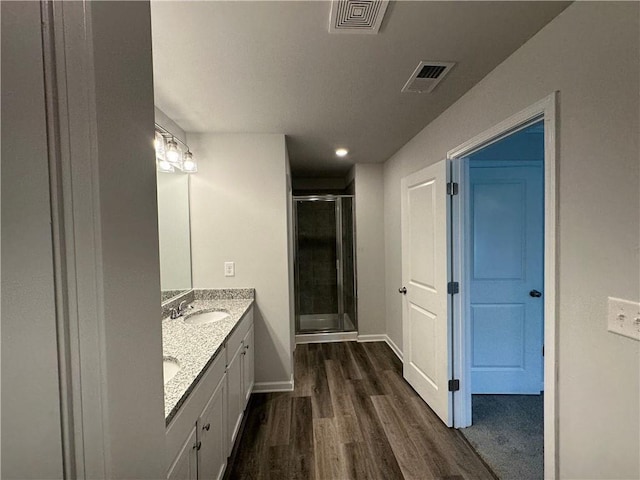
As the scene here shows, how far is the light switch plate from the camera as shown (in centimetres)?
99

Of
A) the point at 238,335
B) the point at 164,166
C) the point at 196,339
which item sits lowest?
the point at 238,335

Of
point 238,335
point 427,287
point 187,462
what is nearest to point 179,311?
point 238,335

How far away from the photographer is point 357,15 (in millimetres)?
1212

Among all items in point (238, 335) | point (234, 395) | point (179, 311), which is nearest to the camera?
point (234, 395)

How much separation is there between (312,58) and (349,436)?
2443 millimetres

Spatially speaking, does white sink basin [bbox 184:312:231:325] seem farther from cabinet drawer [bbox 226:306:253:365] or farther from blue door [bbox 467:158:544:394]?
blue door [bbox 467:158:544:394]

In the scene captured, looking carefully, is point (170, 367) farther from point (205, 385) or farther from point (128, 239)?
point (128, 239)

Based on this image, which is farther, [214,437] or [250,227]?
[250,227]

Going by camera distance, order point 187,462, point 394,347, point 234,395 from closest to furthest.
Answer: point 187,462 → point 234,395 → point 394,347

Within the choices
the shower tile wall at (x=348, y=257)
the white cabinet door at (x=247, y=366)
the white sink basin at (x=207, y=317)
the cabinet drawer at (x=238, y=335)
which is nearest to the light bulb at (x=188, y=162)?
the white sink basin at (x=207, y=317)

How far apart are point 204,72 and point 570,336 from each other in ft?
7.35

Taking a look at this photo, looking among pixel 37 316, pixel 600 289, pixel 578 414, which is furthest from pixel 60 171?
pixel 578 414

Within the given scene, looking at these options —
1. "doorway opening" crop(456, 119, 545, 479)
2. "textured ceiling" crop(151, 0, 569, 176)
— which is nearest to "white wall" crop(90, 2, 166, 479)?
"textured ceiling" crop(151, 0, 569, 176)

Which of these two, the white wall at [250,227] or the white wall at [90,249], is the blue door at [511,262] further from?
the white wall at [90,249]
